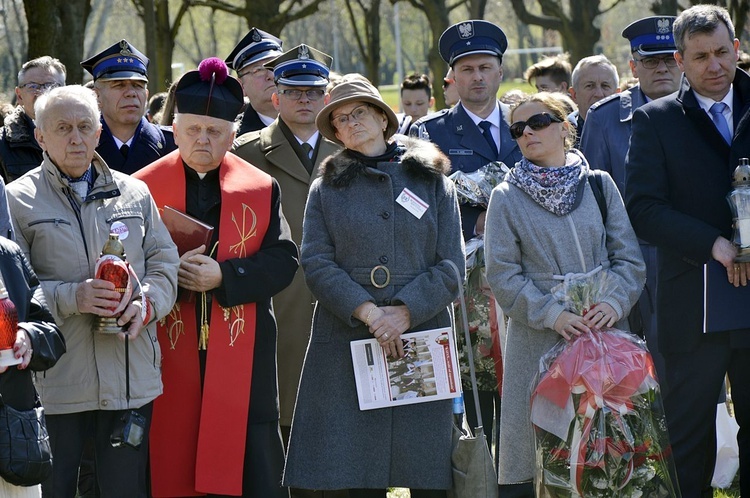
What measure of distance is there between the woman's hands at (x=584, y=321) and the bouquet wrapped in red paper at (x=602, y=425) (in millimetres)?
50

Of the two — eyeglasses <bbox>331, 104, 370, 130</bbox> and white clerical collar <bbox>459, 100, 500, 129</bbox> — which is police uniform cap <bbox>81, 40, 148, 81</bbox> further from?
eyeglasses <bbox>331, 104, 370, 130</bbox>

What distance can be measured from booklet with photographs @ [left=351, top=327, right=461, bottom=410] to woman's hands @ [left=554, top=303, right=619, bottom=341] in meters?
0.51

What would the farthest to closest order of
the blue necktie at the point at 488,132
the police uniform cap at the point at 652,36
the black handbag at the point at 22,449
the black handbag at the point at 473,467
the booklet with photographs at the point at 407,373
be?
the police uniform cap at the point at 652,36 < the blue necktie at the point at 488,132 < the booklet with photographs at the point at 407,373 < the black handbag at the point at 473,467 < the black handbag at the point at 22,449

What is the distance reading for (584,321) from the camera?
489cm

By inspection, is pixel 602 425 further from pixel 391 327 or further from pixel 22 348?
pixel 22 348

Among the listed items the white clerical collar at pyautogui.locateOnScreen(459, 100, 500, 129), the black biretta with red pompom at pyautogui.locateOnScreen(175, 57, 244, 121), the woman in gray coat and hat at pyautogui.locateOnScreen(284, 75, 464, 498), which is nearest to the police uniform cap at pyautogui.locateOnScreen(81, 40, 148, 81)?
the black biretta with red pompom at pyautogui.locateOnScreen(175, 57, 244, 121)

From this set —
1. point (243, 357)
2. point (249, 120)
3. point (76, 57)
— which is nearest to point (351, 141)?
point (243, 357)

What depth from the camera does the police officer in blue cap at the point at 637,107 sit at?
20.6ft

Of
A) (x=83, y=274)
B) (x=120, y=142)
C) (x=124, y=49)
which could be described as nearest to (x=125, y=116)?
(x=120, y=142)

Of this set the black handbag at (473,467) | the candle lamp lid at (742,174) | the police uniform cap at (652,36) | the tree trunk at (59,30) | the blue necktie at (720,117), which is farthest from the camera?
the tree trunk at (59,30)

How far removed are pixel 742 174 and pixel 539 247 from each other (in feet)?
3.19

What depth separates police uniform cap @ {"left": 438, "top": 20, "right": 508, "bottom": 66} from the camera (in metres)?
→ 6.77

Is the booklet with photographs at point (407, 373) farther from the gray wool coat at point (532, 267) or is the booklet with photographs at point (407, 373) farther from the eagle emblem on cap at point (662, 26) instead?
the eagle emblem on cap at point (662, 26)

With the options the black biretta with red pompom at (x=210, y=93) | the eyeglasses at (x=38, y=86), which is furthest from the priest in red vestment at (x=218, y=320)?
the eyeglasses at (x=38, y=86)
